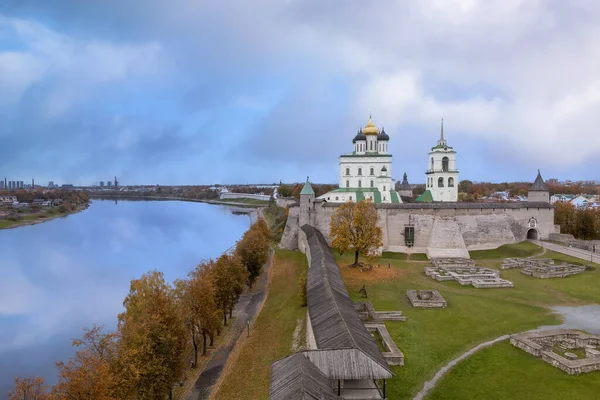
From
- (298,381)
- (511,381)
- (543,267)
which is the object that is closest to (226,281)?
(298,381)

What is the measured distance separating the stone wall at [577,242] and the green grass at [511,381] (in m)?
20.7

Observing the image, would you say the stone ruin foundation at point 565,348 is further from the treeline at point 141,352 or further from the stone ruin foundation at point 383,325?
the treeline at point 141,352

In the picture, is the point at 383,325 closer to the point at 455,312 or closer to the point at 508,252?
the point at 455,312

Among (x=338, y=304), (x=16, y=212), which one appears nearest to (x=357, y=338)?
(x=338, y=304)

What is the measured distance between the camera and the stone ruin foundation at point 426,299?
58.9 feet

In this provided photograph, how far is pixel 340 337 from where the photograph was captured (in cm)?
1088

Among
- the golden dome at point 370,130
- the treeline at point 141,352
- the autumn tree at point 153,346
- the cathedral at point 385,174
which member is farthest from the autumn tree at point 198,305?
the golden dome at point 370,130

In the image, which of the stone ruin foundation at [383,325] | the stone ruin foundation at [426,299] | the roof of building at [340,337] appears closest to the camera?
the roof of building at [340,337]

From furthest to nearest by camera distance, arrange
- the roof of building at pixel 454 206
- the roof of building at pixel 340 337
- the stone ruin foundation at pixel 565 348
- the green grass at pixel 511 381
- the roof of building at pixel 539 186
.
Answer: the roof of building at pixel 539 186, the roof of building at pixel 454 206, the stone ruin foundation at pixel 565 348, the green grass at pixel 511 381, the roof of building at pixel 340 337

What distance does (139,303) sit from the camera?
1334 centimetres

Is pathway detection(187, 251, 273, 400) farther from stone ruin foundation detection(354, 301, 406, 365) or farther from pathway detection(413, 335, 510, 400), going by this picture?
pathway detection(413, 335, 510, 400)

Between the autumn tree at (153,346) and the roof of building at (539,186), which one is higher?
the roof of building at (539,186)

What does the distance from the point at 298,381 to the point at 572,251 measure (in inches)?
1098

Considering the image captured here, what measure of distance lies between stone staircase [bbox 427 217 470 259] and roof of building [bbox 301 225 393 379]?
15.3 metres
